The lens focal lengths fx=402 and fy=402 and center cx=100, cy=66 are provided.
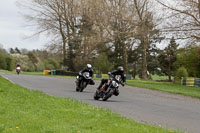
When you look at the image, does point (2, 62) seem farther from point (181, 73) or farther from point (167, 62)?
point (181, 73)

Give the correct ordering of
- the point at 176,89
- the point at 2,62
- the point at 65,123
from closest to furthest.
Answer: the point at 65,123 → the point at 176,89 → the point at 2,62

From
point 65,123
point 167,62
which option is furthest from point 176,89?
point 167,62

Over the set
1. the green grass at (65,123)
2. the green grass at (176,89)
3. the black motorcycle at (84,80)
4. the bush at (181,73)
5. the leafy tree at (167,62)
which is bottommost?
the green grass at (65,123)

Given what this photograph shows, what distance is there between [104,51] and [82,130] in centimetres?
6026

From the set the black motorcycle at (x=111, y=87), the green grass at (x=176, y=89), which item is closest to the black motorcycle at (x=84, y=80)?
the black motorcycle at (x=111, y=87)

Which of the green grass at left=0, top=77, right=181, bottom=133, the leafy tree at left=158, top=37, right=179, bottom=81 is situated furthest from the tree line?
the green grass at left=0, top=77, right=181, bottom=133

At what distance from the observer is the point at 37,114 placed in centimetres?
940

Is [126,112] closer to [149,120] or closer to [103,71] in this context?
[149,120]

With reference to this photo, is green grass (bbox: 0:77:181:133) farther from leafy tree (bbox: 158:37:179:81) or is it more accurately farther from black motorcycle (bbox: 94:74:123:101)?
leafy tree (bbox: 158:37:179:81)

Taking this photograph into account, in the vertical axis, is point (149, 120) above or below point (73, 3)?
below

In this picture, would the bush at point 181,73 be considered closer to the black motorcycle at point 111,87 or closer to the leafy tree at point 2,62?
the black motorcycle at point 111,87

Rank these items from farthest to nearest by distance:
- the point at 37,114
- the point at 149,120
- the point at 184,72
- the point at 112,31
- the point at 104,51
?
1. the point at 104,51
2. the point at 112,31
3. the point at 184,72
4. the point at 149,120
5. the point at 37,114

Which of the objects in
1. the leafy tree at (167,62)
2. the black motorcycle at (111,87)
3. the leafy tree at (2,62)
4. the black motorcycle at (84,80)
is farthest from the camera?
the leafy tree at (2,62)

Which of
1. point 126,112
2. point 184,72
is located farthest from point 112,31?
point 126,112
